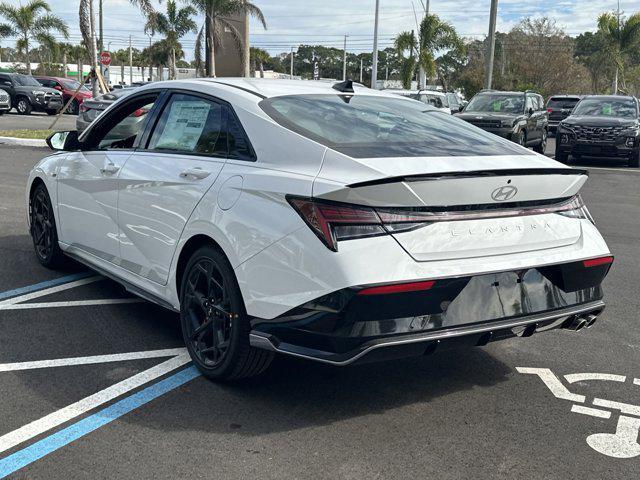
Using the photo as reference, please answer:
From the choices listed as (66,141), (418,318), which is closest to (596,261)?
(418,318)

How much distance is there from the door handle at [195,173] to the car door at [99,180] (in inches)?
33.9

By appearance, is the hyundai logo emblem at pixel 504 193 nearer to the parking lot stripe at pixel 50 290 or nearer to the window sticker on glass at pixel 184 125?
the window sticker on glass at pixel 184 125

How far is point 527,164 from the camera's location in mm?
3684

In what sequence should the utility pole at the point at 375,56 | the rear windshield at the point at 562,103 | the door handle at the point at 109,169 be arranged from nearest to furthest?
1. the door handle at the point at 109,169
2. the rear windshield at the point at 562,103
3. the utility pole at the point at 375,56

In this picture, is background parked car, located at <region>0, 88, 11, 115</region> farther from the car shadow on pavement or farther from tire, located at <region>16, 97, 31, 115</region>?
the car shadow on pavement

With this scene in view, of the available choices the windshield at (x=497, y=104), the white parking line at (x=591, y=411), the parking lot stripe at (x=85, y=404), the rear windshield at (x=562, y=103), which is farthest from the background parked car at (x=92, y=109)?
the rear windshield at (x=562, y=103)

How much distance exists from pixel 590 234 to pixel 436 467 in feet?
5.04

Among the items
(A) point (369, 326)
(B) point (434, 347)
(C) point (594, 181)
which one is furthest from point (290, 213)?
(C) point (594, 181)

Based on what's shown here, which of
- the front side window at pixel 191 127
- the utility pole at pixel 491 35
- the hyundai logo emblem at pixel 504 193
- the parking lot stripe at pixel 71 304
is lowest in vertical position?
the parking lot stripe at pixel 71 304

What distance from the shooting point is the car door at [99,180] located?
4996 mm

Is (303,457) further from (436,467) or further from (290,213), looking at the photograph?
(290,213)

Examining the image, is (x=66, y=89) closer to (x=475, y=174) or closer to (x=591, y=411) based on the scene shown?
(x=475, y=174)

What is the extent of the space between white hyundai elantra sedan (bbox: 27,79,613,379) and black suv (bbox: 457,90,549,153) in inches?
539

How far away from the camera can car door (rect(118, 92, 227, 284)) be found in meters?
4.14
